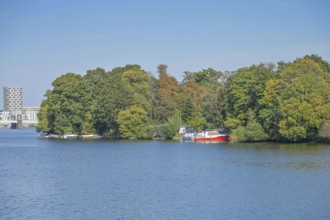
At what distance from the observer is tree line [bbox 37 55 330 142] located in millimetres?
78562

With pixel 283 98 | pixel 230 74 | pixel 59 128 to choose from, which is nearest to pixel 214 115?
pixel 230 74

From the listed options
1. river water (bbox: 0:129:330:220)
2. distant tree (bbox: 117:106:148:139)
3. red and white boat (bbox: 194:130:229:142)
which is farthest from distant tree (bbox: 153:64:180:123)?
river water (bbox: 0:129:330:220)

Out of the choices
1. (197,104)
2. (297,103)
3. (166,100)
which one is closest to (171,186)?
(297,103)

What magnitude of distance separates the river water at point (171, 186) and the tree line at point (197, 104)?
12.1 metres

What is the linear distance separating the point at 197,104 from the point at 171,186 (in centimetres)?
8166

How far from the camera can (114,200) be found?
36.6 meters

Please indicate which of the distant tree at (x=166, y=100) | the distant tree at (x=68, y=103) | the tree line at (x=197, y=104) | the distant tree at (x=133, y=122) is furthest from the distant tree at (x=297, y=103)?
the distant tree at (x=68, y=103)

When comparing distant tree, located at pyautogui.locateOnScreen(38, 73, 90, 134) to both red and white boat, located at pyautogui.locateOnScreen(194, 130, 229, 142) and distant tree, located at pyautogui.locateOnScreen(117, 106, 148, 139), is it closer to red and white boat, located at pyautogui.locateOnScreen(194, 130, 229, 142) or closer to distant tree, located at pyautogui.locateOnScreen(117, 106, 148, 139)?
distant tree, located at pyautogui.locateOnScreen(117, 106, 148, 139)

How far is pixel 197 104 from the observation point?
123m

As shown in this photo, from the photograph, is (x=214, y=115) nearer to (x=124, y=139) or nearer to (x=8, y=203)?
(x=124, y=139)

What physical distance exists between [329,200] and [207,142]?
60.8 m

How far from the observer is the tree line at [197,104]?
78.6 metres

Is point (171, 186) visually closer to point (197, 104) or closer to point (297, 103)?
point (297, 103)

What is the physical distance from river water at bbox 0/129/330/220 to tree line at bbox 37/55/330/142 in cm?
1208
